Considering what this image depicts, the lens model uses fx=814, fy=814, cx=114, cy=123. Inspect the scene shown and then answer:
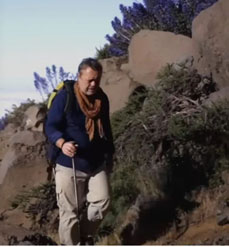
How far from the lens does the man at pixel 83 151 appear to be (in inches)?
252

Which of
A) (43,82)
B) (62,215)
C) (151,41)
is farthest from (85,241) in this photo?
(151,41)

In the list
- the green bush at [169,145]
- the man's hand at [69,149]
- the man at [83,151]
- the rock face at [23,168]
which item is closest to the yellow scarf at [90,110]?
the man at [83,151]

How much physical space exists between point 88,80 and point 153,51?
3335 mm

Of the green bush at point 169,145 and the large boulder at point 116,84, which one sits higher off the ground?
the large boulder at point 116,84

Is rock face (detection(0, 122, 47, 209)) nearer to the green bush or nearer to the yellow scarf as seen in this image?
the green bush

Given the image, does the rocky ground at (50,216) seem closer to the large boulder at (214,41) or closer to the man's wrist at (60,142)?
the man's wrist at (60,142)

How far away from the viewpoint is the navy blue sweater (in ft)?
21.0

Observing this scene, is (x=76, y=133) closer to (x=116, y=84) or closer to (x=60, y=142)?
(x=60, y=142)

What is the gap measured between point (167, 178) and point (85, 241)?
198cm

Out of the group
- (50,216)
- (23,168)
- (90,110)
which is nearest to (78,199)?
→ (90,110)

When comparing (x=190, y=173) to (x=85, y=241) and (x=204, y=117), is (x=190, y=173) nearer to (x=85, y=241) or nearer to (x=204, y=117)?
(x=204, y=117)

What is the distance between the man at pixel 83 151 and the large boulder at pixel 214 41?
3039 millimetres

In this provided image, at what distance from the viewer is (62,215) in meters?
6.66

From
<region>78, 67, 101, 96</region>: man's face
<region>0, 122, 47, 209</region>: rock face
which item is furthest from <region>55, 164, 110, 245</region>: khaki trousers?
<region>0, 122, 47, 209</region>: rock face
